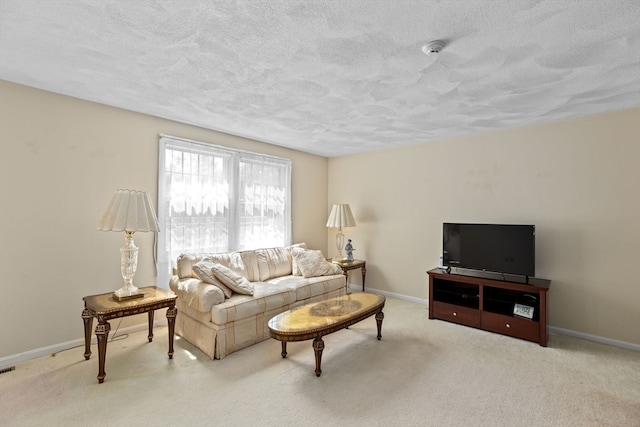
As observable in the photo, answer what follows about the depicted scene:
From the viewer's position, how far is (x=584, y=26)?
1.71 meters

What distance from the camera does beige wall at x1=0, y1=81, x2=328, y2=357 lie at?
8.51 ft

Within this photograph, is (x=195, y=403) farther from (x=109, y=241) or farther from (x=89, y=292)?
(x=109, y=241)

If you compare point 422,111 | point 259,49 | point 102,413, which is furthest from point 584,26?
point 102,413

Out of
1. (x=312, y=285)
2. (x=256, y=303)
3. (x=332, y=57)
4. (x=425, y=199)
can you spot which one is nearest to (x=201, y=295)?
(x=256, y=303)


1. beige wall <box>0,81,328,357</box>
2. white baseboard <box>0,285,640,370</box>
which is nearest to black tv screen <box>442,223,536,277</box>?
white baseboard <box>0,285,640,370</box>

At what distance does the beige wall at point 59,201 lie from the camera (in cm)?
259

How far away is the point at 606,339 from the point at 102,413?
454 cm

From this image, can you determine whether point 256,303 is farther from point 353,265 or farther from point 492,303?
point 492,303

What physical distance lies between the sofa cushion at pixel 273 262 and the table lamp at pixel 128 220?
4.98ft

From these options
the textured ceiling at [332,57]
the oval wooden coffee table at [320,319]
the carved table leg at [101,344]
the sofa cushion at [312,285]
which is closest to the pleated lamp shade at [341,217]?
the sofa cushion at [312,285]

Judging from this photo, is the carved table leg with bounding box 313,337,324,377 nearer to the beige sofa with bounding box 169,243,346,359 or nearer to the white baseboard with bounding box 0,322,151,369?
the beige sofa with bounding box 169,243,346,359

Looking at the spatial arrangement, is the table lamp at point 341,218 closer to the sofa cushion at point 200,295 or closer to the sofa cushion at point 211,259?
the sofa cushion at point 211,259

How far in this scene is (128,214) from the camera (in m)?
2.60

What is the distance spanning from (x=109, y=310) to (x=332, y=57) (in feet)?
8.36
